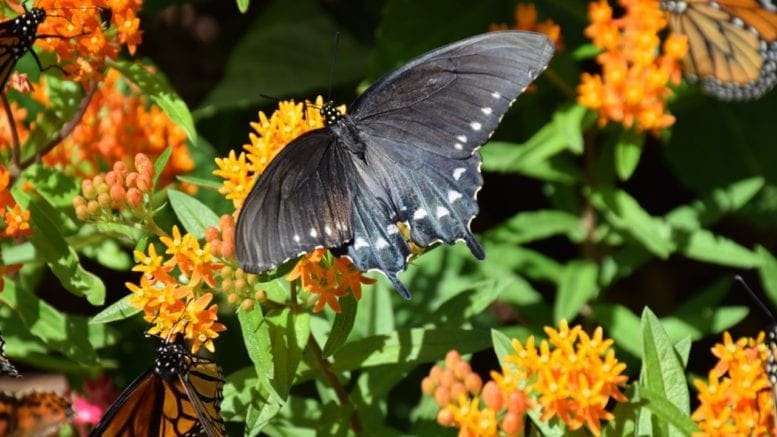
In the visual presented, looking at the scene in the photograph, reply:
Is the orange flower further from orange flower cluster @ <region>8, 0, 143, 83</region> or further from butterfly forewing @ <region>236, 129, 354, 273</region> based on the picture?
butterfly forewing @ <region>236, 129, 354, 273</region>

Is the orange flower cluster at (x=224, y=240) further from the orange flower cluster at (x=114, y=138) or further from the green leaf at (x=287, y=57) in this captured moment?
the green leaf at (x=287, y=57)

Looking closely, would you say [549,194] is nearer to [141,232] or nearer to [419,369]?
[419,369]

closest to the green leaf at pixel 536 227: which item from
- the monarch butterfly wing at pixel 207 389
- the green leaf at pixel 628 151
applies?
the green leaf at pixel 628 151

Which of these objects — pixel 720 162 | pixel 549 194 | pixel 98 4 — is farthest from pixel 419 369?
pixel 98 4

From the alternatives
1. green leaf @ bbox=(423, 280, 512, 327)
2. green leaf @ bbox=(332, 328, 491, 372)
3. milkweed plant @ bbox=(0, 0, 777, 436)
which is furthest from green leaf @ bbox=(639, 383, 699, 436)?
green leaf @ bbox=(423, 280, 512, 327)

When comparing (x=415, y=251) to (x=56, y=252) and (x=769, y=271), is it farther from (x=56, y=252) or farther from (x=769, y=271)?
(x=769, y=271)

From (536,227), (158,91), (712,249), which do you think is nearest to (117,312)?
(158,91)
